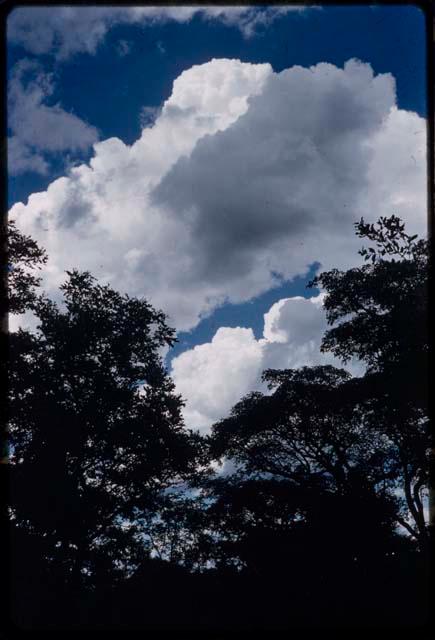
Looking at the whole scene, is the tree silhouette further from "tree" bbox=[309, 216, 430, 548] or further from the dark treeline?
"tree" bbox=[309, 216, 430, 548]

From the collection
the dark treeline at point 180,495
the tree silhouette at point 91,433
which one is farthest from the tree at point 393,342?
the tree silhouette at point 91,433

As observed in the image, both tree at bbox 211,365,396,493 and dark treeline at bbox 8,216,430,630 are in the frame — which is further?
tree at bbox 211,365,396,493

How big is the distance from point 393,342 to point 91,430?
1278cm

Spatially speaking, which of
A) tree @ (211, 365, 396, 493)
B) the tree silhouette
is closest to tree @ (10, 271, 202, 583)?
the tree silhouette

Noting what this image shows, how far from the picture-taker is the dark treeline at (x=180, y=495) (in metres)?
13.4

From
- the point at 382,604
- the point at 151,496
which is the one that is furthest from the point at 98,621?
the point at 382,604

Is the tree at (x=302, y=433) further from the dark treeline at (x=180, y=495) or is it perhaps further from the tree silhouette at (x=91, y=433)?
the tree silhouette at (x=91, y=433)

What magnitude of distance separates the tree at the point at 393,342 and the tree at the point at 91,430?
8.77 meters

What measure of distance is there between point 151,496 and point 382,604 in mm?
9931

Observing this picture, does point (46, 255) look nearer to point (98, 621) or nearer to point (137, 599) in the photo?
point (98, 621)

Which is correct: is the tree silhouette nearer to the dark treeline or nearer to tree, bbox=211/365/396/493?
the dark treeline

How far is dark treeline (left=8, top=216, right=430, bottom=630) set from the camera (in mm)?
13430

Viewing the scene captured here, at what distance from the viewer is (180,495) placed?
19.5 m

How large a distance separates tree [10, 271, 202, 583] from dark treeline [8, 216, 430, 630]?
0.06 m
